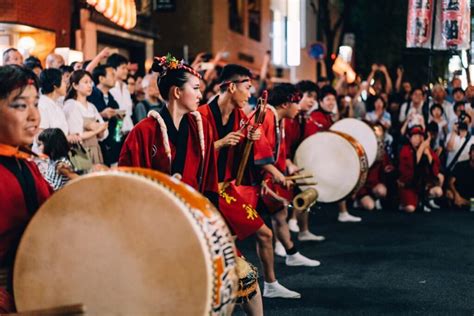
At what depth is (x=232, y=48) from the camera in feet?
66.8

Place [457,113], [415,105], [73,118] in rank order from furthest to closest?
[415,105], [457,113], [73,118]

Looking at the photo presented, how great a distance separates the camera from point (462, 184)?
10219 millimetres

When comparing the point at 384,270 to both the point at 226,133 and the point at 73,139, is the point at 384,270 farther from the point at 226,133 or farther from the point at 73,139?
the point at 73,139

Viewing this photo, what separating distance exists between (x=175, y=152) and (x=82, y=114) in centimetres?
293

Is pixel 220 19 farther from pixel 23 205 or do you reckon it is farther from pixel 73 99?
A: pixel 23 205

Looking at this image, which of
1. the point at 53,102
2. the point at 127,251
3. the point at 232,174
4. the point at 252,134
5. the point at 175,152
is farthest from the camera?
the point at 53,102

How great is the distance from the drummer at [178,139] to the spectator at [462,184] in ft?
23.0

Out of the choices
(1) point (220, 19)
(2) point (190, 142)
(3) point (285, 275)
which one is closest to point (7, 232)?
(2) point (190, 142)

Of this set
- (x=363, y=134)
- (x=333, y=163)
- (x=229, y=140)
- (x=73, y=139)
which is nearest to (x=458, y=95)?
(x=363, y=134)

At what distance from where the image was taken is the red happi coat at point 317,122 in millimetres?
7477

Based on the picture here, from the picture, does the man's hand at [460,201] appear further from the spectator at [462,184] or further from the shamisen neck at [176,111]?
the shamisen neck at [176,111]

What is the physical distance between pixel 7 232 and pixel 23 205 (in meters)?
0.10

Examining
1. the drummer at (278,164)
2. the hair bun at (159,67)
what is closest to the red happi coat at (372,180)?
the drummer at (278,164)

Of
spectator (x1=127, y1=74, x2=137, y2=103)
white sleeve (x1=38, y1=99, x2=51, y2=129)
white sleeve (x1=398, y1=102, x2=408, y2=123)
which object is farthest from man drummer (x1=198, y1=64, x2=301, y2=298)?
white sleeve (x1=398, y1=102, x2=408, y2=123)
